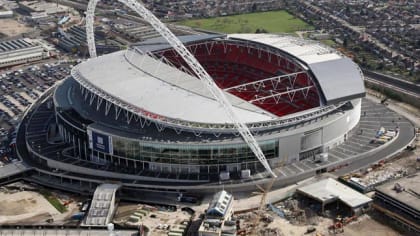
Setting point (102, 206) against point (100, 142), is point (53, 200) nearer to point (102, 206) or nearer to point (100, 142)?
point (102, 206)

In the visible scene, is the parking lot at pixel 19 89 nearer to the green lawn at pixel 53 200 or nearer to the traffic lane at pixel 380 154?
the green lawn at pixel 53 200

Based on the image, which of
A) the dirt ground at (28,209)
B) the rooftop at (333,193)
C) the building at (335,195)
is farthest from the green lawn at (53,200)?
the rooftop at (333,193)

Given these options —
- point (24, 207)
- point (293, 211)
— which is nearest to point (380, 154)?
point (293, 211)

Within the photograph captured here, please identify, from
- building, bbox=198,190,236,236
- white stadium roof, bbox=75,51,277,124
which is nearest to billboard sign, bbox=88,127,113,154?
white stadium roof, bbox=75,51,277,124

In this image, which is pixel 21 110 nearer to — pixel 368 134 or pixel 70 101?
pixel 70 101

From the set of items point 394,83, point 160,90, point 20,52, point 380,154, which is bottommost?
point 380,154

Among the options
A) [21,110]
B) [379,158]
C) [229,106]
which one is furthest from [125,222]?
[21,110]
